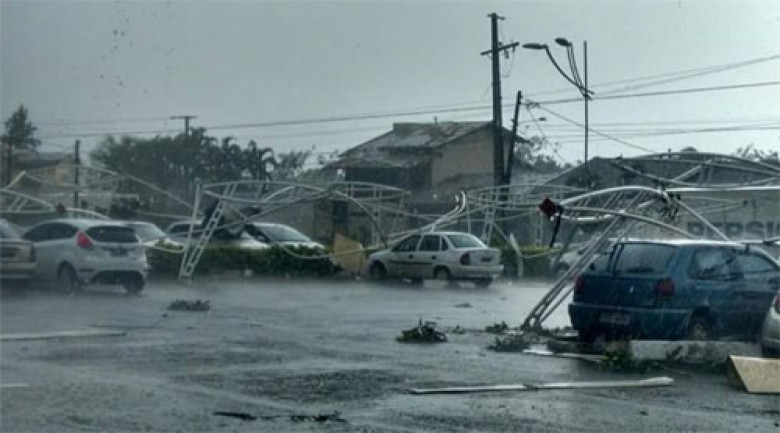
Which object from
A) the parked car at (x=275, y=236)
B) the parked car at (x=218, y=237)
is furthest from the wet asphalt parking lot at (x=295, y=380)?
the parked car at (x=275, y=236)

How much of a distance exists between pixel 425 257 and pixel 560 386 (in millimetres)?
22042

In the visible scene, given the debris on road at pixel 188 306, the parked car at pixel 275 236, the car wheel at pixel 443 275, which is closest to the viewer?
the debris on road at pixel 188 306

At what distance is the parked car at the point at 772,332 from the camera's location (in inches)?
565

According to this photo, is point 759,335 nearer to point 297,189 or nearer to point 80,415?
point 80,415

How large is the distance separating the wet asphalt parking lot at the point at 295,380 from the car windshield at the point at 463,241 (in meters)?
12.5

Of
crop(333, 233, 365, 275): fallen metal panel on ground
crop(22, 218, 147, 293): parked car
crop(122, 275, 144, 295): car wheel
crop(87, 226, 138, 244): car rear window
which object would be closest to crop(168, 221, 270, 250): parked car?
crop(333, 233, 365, 275): fallen metal panel on ground

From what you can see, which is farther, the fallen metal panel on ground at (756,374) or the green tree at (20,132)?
the green tree at (20,132)

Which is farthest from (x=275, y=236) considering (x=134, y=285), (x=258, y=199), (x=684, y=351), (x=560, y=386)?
(x=560, y=386)

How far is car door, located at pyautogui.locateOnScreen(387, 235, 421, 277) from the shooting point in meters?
35.1

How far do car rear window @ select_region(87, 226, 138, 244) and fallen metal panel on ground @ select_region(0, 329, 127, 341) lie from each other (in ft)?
24.2

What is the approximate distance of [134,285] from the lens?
25406 mm

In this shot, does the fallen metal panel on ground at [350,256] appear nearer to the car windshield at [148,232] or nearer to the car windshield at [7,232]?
the car windshield at [148,232]

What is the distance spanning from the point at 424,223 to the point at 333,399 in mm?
28112

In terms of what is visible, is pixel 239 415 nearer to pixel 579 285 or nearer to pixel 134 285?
pixel 579 285
